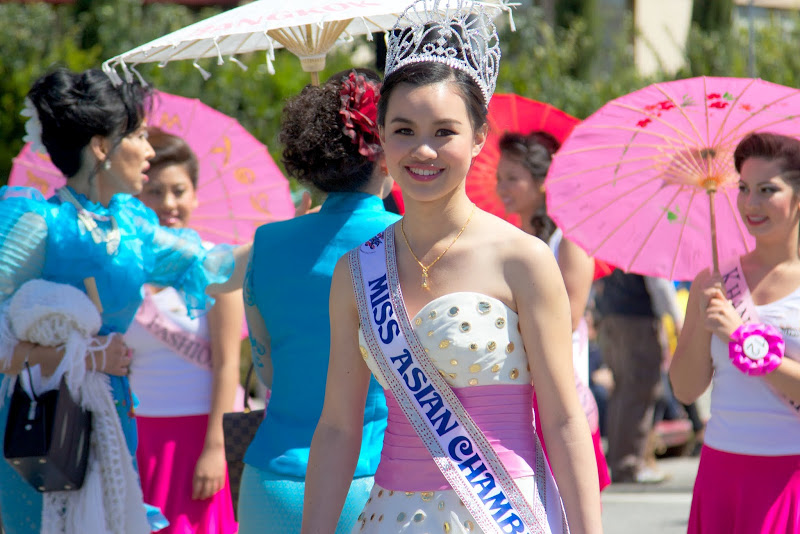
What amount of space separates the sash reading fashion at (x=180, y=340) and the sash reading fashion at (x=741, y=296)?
2017mm

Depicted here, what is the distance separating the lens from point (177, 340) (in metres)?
4.39

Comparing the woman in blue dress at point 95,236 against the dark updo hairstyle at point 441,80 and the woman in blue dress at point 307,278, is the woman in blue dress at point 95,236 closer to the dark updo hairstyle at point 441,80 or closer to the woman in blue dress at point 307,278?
the woman in blue dress at point 307,278

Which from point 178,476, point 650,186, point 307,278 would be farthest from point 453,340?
point 178,476

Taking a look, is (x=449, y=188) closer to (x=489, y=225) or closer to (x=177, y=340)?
(x=489, y=225)

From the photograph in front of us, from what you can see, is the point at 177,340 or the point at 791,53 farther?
the point at 791,53

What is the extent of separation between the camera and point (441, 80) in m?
2.36

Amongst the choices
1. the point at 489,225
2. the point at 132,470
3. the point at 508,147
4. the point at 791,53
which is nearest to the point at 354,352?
the point at 489,225

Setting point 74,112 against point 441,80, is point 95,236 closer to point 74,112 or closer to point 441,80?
point 74,112

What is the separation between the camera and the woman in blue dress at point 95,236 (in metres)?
3.31

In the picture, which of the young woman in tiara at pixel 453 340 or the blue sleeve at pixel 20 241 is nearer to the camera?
the young woman in tiara at pixel 453 340

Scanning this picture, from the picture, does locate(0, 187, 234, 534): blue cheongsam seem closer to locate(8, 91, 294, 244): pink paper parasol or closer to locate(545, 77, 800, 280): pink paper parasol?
locate(8, 91, 294, 244): pink paper parasol

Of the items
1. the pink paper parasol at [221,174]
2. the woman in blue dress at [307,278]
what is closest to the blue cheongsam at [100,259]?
the woman in blue dress at [307,278]

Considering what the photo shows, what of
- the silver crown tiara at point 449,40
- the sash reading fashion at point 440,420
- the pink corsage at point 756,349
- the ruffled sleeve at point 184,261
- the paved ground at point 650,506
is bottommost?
the paved ground at point 650,506

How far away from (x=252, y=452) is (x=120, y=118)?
1247 millimetres
